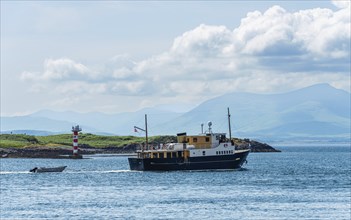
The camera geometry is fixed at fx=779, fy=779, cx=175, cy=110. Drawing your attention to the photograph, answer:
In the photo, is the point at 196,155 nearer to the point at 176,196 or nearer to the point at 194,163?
the point at 194,163

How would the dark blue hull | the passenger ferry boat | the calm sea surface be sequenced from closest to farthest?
the calm sea surface < the passenger ferry boat < the dark blue hull

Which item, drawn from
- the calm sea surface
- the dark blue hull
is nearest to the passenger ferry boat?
the dark blue hull

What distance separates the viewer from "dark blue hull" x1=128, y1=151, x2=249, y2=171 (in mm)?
123188

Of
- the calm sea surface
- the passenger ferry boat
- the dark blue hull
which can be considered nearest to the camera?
the calm sea surface

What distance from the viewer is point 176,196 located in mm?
85000

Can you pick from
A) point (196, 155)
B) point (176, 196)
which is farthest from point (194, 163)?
point (176, 196)

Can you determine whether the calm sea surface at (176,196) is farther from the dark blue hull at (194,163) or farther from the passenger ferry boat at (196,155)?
the passenger ferry boat at (196,155)

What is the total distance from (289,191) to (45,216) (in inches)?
1337

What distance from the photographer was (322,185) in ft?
328

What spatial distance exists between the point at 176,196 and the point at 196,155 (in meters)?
38.1

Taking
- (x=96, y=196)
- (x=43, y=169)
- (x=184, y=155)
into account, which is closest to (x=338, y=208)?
(x=96, y=196)

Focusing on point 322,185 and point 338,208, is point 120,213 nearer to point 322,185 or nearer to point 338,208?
point 338,208

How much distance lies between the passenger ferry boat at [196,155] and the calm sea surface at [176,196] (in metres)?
2.45

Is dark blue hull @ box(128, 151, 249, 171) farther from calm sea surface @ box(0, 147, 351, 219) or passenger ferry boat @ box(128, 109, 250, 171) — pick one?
calm sea surface @ box(0, 147, 351, 219)
